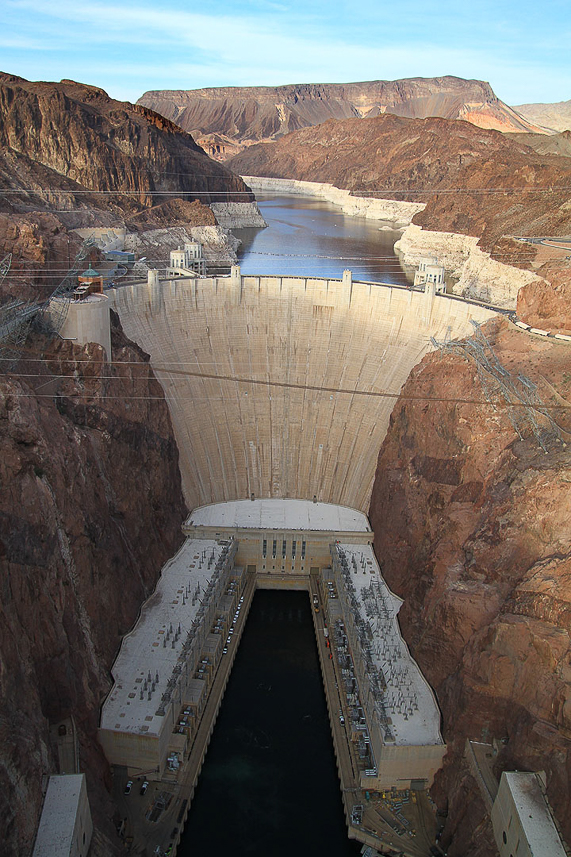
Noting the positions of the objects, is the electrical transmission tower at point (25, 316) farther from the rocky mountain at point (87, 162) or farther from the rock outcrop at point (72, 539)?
the rocky mountain at point (87, 162)

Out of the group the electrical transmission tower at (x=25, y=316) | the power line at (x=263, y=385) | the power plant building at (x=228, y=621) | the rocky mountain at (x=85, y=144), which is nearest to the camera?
the power plant building at (x=228, y=621)

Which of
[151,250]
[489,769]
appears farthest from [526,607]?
[151,250]

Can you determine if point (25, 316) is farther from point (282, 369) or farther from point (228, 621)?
point (282, 369)

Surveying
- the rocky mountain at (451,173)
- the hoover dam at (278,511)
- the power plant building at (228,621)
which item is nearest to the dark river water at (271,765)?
the hoover dam at (278,511)

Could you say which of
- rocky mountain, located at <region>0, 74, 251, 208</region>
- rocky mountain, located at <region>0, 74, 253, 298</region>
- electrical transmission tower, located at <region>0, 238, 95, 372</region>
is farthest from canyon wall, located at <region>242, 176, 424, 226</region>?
electrical transmission tower, located at <region>0, 238, 95, 372</region>

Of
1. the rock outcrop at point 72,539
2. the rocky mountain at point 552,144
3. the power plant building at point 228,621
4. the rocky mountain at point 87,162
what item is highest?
the rocky mountain at point 552,144

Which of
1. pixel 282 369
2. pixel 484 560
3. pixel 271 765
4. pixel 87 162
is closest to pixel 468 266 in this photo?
pixel 282 369

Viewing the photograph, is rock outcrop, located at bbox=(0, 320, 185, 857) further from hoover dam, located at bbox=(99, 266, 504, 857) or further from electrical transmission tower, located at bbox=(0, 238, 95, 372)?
hoover dam, located at bbox=(99, 266, 504, 857)
